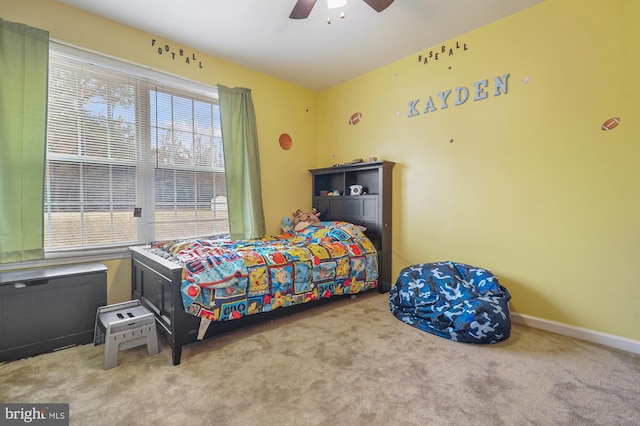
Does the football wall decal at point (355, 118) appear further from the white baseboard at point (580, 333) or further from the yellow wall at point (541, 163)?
the white baseboard at point (580, 333)

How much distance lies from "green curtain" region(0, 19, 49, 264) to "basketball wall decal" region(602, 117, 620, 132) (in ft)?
13.9

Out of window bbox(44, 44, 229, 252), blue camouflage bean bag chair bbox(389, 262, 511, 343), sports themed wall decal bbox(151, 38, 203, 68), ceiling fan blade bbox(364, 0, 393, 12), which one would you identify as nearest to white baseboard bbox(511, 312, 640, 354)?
blue camouflage bean bag chair bbox(389, 262, 511, 343)

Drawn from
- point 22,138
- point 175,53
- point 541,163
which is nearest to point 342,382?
point 541,163

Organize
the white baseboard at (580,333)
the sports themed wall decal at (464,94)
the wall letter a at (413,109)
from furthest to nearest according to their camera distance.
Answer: the wall letter a at (413,109)
the sports themed wall decal at (464,94)
the white baseboard at (580,333)

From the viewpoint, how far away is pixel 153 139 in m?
2.89

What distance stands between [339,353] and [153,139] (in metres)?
2.60

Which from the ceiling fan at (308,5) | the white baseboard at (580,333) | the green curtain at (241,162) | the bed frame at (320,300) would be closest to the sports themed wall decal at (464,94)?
the bed frame at (320,300)

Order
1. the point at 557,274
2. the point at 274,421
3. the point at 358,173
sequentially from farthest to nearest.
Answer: the point at 358,173, the point at 557,274, the point at 274,421

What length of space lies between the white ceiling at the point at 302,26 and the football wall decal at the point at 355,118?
597mm

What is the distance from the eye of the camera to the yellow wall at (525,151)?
212 centimetres

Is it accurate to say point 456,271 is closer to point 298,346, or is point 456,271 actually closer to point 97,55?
point 298,346

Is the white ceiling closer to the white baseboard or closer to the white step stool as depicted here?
the white step stool

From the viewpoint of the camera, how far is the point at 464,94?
2.85m

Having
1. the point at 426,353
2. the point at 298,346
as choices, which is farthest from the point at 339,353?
the point at 426,353
